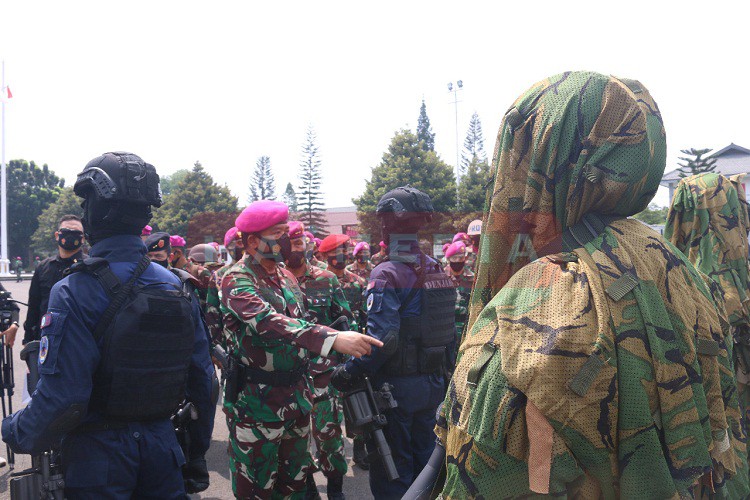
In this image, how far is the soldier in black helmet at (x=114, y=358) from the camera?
7.75 feet

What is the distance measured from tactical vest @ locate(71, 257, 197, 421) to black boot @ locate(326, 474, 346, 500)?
2.61m

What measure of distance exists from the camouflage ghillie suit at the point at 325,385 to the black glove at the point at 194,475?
2.02 meters

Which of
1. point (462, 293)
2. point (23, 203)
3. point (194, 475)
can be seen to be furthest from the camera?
point (23, 203)

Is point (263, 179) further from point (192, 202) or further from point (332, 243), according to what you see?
point (332, 243)

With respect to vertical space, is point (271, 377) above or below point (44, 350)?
below

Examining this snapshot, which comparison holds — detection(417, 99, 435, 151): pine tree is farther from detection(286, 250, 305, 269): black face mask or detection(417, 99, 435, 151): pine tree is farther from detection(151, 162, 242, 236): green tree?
detection(286, 250, 305, 269): black face mask

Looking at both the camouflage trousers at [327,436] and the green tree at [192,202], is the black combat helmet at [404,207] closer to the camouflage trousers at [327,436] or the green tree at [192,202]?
the camouflage trousers at [327,436]

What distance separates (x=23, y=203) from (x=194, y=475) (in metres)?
73.5

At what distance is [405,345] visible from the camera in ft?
12.9

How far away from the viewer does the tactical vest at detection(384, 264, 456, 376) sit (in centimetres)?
395

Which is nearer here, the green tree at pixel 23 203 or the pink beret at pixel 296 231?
the pink beret at pixel 296 231

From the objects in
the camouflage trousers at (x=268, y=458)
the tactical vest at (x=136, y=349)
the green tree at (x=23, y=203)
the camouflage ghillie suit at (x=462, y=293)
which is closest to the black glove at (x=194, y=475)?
the tactical vest at (x=136, y=349)

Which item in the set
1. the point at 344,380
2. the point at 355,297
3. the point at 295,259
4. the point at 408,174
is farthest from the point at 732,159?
the point at 344,380

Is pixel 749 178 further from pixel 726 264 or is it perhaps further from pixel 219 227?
pixel 726 264
